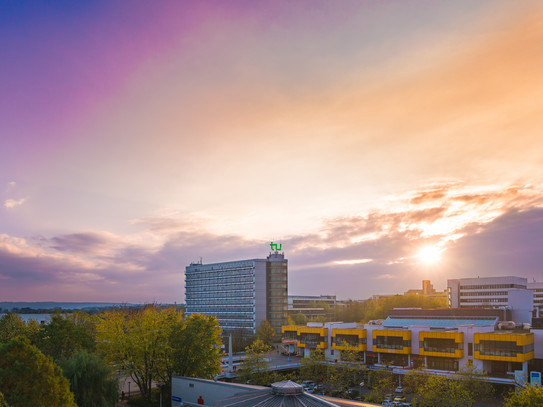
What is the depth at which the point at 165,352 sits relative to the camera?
154 ft

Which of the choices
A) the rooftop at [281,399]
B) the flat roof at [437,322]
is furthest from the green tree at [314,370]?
the rooftop at [281,399]

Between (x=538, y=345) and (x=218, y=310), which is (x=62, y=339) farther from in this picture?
(x=218, y=310)

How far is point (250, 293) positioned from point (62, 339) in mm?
80969

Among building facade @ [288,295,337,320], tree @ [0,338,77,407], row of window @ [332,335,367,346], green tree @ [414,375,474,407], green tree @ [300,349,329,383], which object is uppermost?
tree @ [0,338,77,407]

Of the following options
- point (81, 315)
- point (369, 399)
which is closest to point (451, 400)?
point (369, 399)

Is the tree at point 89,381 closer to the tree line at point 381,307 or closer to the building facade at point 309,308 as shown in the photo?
the tree line at point 381,307

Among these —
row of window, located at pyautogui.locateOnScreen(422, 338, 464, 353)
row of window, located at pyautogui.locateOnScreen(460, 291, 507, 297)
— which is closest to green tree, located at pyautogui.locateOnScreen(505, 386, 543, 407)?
row of window, located at pyautogui.locateOnScreen(422, 338, 464, 353)

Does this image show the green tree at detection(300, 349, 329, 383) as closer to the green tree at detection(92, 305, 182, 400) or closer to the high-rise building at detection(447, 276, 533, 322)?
the green tree at detection(92, 305, 182, 400)

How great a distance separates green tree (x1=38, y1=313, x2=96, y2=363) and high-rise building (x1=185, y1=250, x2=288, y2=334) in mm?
77625

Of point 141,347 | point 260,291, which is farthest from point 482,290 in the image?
point 141,347

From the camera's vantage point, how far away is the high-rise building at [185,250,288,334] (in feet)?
411

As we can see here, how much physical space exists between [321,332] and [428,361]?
1832 cm

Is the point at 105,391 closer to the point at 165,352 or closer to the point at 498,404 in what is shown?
the point at 165,352

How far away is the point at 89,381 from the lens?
34.8 meters
